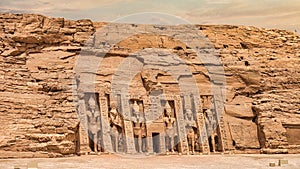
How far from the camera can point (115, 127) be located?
32.9 m

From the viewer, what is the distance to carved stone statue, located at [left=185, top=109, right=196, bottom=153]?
3516 centimetres

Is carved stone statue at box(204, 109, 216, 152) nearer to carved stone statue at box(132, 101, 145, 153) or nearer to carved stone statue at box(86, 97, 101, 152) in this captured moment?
carved stone statue at box(132, 101, 145, 153)

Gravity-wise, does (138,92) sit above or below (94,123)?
above

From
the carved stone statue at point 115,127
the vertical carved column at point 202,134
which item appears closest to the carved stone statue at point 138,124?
the carved stone statue at point 115,127

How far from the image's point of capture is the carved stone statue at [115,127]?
32.5 meters

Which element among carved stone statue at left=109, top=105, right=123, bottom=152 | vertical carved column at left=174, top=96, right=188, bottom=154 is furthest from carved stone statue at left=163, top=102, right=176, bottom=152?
carved stone statue at left=109, top=105, right=123, bottom=152

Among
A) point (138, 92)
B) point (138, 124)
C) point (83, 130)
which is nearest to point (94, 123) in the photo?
point (83, 130)

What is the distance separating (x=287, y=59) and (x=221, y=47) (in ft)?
17.6

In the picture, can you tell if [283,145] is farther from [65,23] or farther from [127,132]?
[65,23]

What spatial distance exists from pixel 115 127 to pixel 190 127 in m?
5.54

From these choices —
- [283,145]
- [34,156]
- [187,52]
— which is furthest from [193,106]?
[34,156]

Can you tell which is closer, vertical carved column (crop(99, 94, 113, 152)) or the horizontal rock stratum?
the horizontal rock stratum

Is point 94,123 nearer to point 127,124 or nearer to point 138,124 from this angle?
point 127,124

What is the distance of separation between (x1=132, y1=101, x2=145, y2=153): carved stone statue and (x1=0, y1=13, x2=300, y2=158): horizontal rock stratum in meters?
0.06
